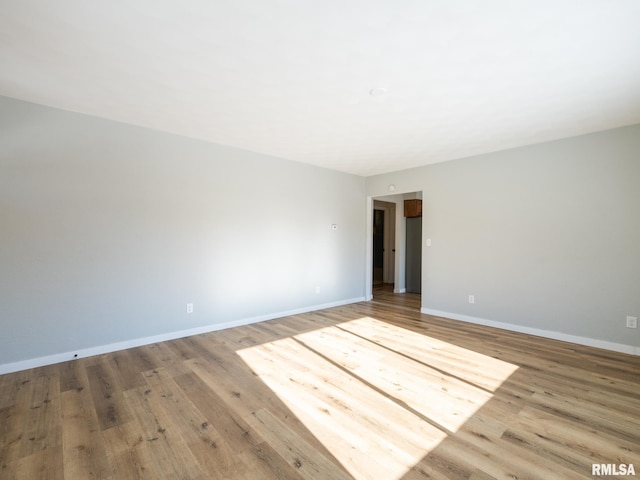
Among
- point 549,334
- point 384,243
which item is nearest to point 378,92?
point 549,334

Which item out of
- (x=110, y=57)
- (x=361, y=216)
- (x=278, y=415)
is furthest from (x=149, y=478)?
(x=361, y=216)

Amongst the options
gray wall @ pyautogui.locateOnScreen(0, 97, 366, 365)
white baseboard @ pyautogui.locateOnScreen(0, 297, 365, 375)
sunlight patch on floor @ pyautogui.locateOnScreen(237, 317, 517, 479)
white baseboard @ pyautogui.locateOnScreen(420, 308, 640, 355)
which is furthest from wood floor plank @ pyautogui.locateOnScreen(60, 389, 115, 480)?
white baseboard @ pyautogui.locateOnScreen(420, 308, 640, 355)

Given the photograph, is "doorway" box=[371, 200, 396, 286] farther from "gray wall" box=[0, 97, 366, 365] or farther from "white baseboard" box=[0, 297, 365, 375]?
"white baseboard" box=[0, 297, 365, 375]

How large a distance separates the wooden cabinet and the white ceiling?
3.24 metres

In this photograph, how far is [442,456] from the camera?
166 centimetres

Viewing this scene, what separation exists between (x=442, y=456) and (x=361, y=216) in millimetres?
4554

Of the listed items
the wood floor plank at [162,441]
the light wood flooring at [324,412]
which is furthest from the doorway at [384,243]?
the wood floor plank at [162,441]

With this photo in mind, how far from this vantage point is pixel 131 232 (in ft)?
10.8

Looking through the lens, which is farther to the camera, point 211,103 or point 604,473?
point 211,103

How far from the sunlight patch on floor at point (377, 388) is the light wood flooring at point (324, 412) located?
0.04 feet

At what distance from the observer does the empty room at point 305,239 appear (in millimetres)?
1698

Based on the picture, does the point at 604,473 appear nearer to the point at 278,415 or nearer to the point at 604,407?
the point at 604,407

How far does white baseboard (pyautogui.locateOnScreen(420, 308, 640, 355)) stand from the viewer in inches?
127

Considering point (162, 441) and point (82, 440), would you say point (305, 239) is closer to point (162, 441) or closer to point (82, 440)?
point (162, 441)
